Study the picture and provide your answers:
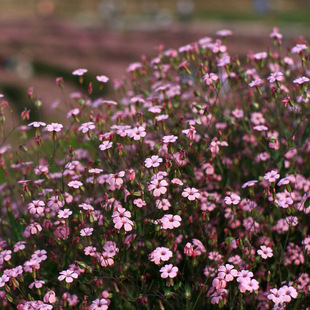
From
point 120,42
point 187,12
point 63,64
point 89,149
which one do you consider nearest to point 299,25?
point 187,12

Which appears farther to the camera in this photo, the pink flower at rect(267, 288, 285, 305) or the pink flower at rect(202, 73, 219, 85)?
the pink flower at rect(202, 73, 219, 85)

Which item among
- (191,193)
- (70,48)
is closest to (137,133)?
(191,193)

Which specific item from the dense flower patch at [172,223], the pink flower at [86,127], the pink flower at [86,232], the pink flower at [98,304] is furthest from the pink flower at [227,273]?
the pink flower at [86,127]

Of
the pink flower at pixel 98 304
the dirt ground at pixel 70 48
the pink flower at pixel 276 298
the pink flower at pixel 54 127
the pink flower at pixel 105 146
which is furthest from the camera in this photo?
the dirt ground at pixel 70 48

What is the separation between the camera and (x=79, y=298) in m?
4.05

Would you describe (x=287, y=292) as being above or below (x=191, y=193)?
below

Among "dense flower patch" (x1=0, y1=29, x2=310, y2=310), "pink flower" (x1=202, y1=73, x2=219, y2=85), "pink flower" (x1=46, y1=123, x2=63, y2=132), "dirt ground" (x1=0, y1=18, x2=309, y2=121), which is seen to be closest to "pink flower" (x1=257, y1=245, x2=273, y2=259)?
"dense flower patch" (x1=0, y1=29, x2=310, y2=310)

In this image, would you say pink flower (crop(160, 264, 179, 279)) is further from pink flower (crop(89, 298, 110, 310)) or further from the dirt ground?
the dirt ground

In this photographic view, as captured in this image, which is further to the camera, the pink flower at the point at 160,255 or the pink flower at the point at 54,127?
the pink flower at the point at 54,127

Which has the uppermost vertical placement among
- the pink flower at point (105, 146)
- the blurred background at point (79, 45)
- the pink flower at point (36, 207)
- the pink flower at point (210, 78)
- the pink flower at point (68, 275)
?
the pink flower at point (210, 78)

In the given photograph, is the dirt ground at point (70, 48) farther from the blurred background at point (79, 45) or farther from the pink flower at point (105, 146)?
the pink flower at point (105, 146)

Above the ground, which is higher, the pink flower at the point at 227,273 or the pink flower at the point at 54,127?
the pink flower at the point at 54,127

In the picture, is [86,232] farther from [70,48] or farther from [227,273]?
[70,48]

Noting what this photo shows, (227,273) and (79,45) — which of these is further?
(79,45)
